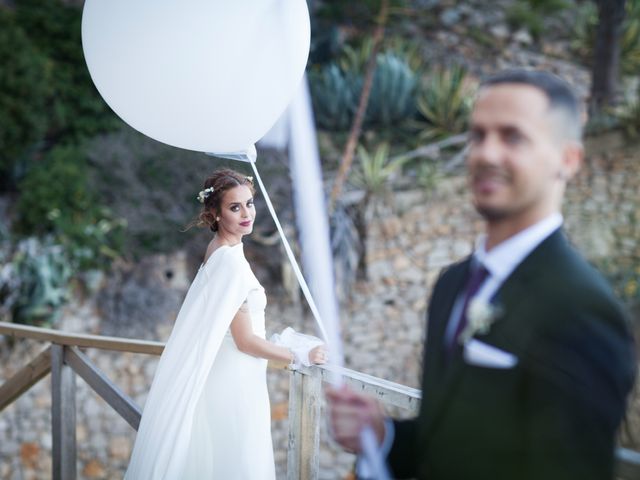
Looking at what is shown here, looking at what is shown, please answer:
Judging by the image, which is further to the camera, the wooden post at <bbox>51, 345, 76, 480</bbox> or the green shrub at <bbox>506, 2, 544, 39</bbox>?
the green shrub at <bbox>506, 2, 544, 39</bbox>

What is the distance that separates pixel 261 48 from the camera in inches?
57.6

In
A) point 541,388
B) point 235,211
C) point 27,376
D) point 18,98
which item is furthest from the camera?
point 18,98

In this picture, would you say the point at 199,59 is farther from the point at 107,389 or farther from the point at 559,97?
the point at 107,389

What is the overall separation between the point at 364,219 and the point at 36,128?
3375 millimetres

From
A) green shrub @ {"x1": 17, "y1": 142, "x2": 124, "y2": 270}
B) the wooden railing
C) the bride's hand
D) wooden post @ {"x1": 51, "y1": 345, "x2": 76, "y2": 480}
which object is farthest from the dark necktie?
green shrub @ {"x1": 17, "y1": 142, "x2": 124, "y2": 270}

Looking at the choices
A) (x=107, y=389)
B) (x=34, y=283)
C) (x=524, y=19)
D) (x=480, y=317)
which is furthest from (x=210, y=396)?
(x=524, y=19)

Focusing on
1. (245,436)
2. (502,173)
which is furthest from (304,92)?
(245,436)

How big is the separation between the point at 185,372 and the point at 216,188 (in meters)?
0.52

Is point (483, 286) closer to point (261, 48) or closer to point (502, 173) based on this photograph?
point (502, 173)

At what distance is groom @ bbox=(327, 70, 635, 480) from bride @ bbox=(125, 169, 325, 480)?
102 cm

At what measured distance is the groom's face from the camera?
771 mm

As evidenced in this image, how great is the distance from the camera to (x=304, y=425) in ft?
6.55

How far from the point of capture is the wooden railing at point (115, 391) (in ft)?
5.68

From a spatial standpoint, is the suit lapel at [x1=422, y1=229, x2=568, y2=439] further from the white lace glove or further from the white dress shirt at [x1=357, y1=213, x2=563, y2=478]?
the white lace glove
